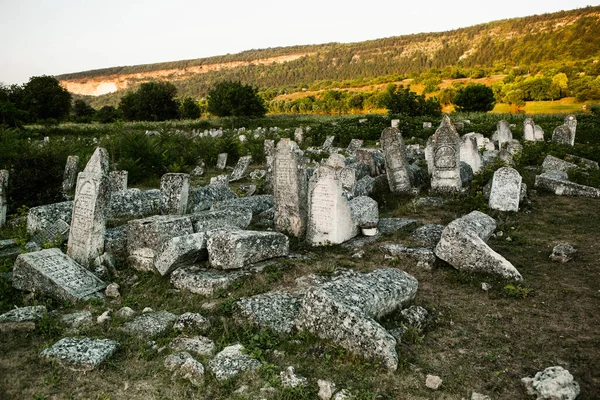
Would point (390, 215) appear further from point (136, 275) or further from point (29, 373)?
point (29, 373)

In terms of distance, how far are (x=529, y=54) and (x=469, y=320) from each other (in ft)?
396

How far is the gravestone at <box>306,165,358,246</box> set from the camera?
7902 mm

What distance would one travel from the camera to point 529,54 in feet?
344

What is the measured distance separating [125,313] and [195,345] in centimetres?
144

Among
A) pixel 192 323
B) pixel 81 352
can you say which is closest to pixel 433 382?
pixel 192 323

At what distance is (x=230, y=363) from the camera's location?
4.21 metres

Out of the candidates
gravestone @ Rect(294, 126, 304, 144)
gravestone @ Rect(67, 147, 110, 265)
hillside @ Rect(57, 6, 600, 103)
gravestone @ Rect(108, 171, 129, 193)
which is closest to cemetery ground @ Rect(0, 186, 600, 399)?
gravestone @ Rect(67, 147, 110, 265)

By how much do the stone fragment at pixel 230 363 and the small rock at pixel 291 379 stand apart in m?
0.34

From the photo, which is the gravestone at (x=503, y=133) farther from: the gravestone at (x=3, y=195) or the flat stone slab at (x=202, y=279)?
the gravestone at (x=3, y=195)

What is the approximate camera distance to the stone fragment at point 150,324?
16.4ft

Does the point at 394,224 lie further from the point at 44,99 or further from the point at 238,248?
the point at 44,99

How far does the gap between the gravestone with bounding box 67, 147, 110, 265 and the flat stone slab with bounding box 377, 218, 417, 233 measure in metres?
5.43

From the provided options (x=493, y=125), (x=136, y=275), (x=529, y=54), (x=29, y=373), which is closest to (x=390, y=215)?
(x=136, y=275)

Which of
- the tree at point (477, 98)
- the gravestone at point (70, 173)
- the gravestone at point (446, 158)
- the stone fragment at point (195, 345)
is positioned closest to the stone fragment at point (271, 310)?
the stone fragment at point (195, 345)
